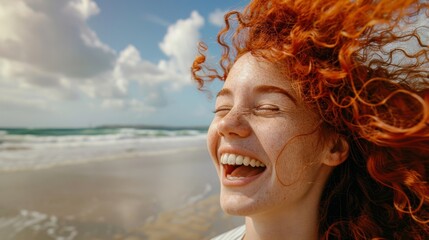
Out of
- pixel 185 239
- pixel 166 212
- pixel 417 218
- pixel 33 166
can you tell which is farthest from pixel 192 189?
pixel 417 218

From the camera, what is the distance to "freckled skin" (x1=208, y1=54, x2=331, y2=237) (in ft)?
5.31

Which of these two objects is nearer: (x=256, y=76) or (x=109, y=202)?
(x=256, y=76)

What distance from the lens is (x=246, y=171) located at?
69.1 inches

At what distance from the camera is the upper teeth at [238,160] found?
5.51 feet

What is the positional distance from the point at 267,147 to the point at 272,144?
0.03m

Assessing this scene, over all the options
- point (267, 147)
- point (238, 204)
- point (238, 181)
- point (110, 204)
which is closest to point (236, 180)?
point (238, 181)

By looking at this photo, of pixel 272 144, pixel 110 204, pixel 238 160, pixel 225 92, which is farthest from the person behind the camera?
pixel 110 204

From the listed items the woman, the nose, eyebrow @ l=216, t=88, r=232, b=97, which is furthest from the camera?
eyebrow @ l=216, t=88, r=232, b=97

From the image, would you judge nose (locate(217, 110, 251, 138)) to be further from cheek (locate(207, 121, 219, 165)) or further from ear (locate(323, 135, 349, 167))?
ear (locate(323, 135, 349, 167))

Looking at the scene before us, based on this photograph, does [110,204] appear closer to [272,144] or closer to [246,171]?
[246,171]

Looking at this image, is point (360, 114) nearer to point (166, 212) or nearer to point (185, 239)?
point (185, 239)

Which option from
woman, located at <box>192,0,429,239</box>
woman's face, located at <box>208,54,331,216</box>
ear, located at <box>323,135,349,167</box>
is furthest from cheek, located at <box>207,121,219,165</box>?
ear, located at <box>323,135,349,167</box>

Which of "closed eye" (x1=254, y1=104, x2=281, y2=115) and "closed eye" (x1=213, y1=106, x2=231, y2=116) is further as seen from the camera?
"closed eye" (x1=213, y1=106, x2=231, y2=116)

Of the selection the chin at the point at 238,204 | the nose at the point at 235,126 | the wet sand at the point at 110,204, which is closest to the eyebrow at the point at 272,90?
the nose at the point at 235,126
